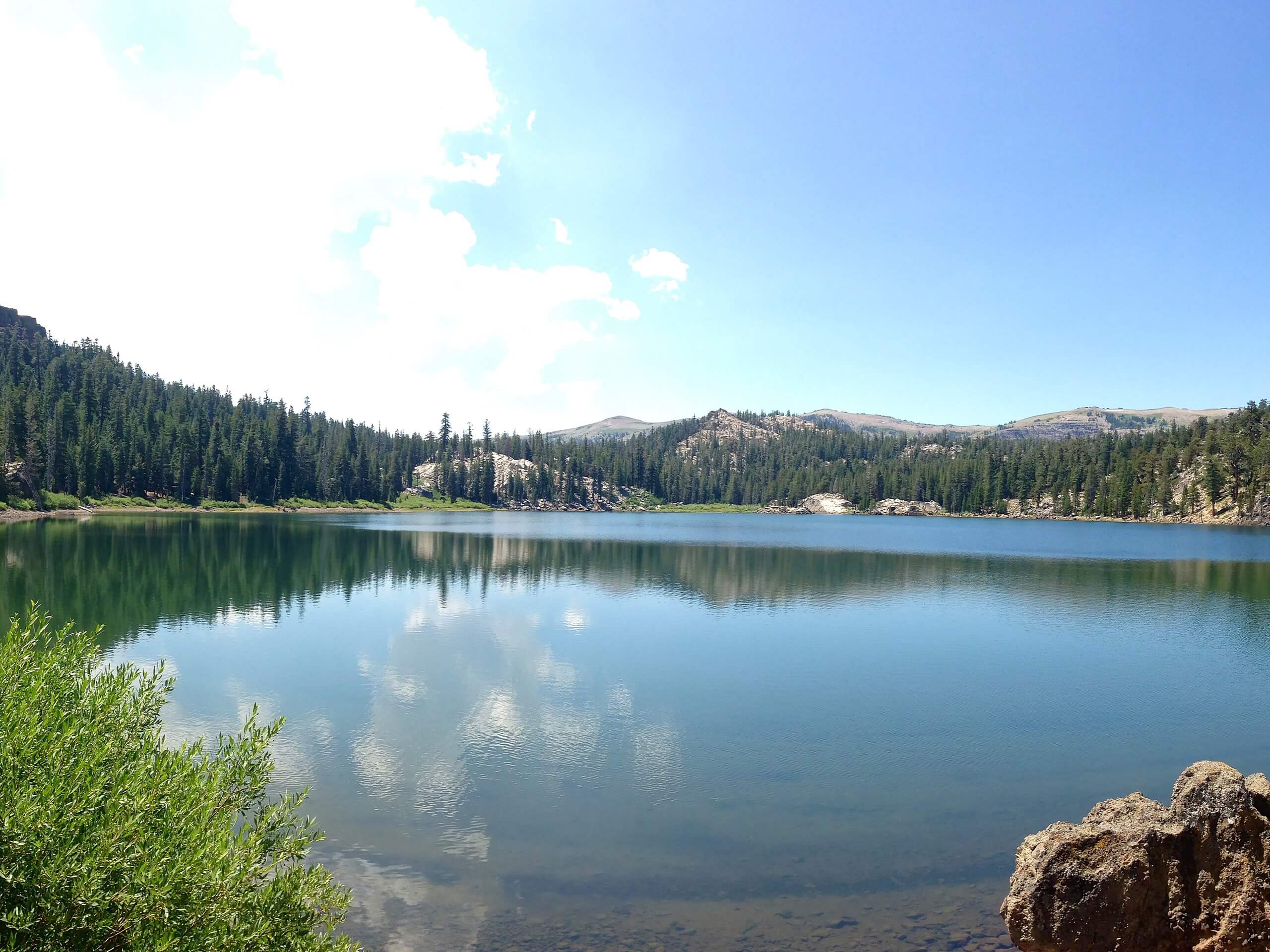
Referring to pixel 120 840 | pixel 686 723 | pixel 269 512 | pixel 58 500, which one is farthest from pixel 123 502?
pixel 120 840

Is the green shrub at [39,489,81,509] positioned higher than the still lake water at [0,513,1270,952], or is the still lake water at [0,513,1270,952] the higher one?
the green shrub at [39,489,81,509]

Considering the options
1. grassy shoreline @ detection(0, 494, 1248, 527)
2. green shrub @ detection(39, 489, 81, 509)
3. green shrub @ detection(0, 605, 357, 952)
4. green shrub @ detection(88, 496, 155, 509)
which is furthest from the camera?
green shrub @ detection(88, 496, 155, 509)

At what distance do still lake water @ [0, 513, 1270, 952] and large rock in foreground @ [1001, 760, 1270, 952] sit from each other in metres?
1.39

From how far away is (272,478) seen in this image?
169 m

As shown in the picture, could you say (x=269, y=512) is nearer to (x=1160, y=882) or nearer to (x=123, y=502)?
(x=123, y=502)

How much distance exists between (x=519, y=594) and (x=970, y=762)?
114 feet

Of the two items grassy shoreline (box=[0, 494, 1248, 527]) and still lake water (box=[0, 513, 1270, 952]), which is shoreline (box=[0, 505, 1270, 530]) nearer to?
grassy shoreline (box=[0, 494, 1248, 527])

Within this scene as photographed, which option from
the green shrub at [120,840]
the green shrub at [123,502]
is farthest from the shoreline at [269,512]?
the green shrub at [120,840]

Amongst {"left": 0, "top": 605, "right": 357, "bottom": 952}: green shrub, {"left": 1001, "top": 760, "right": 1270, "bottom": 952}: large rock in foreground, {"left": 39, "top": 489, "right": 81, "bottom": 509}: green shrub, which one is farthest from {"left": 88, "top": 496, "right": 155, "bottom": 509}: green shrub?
{"left": 1001, "top": 760, "right": 1270, "bottom": 952}: large rock in foreground

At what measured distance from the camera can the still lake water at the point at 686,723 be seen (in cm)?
1328

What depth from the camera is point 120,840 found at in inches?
292

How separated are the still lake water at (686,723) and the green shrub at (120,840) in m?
3.83

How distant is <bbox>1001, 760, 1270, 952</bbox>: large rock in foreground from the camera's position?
1116 centimetres

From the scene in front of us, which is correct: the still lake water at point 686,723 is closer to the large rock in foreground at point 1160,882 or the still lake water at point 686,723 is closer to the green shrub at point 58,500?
the large rock in foreground at point 1160,882
